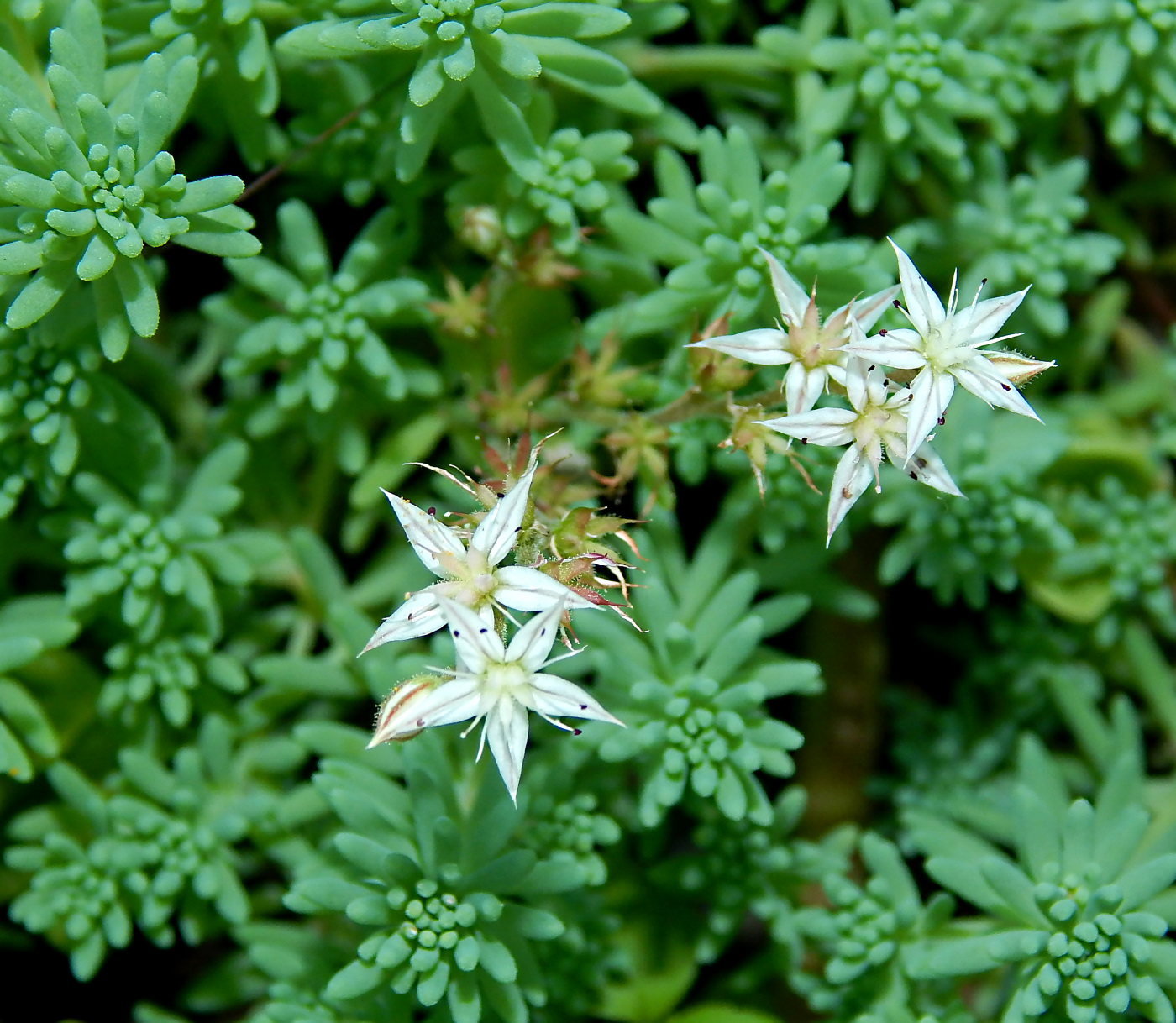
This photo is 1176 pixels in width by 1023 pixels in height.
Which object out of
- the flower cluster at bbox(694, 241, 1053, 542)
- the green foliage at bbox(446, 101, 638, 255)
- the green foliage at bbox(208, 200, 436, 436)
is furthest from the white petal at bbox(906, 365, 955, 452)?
the green foliage at bbox(208, 200, 436, 436)

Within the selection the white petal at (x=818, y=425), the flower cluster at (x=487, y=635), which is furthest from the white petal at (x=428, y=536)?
the white petal at (x=818, y=425)

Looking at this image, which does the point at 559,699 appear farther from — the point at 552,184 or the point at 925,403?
the point at 552,184

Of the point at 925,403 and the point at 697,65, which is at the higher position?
the point at 697,65

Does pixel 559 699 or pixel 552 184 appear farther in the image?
pixel 552 184

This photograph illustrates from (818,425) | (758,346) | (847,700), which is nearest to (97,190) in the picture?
(758,346)

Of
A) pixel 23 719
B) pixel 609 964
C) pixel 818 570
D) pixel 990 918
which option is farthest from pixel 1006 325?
pixel 23 719

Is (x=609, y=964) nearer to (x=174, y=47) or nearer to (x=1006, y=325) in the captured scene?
(x=1006, y=325)

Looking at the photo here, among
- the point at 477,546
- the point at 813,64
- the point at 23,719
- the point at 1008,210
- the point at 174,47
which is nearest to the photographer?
the point at 477,546
